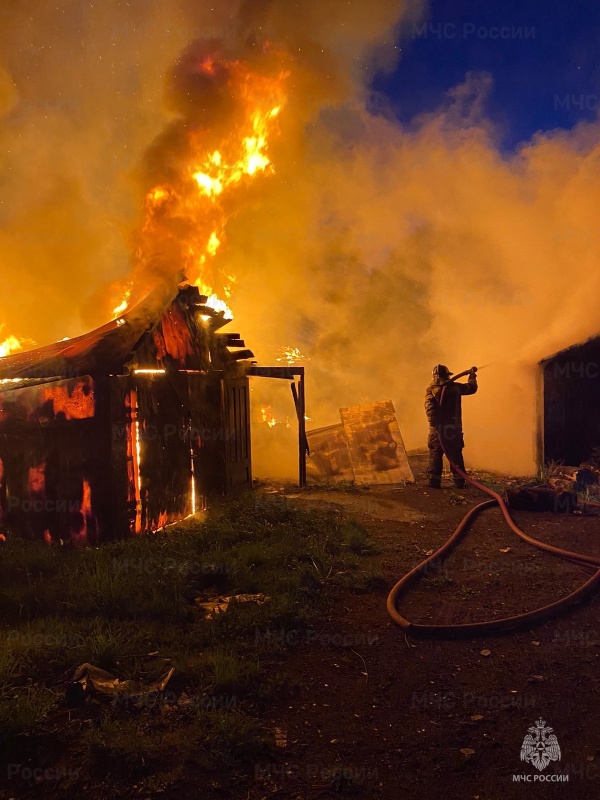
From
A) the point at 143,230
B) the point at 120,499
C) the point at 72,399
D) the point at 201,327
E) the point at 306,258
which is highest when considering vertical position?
the point at 306,258

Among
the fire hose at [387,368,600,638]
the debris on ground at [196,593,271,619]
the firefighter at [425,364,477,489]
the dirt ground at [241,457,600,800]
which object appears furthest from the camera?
the firefighter at [425,364,477,489]

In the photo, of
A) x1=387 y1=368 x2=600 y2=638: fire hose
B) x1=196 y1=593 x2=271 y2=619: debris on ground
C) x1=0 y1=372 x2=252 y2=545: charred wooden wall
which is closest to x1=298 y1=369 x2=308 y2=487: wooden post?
x1=0 y1=372 x2=252 y2=545: charred wooden wall

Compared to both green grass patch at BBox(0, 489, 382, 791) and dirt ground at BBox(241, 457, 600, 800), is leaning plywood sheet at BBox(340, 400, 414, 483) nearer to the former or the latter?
green grass patch at BBox(0, 489, 382, 791)

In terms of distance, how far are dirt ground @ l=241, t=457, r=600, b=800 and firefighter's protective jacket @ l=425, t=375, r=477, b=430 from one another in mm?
5801

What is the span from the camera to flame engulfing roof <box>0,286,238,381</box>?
27.4 feet

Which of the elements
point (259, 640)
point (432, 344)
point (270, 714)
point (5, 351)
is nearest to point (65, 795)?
point (270, 714)

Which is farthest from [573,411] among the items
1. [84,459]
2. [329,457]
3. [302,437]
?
[84,459]

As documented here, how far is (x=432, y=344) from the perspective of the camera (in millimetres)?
26500

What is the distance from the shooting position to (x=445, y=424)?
13.0 meters

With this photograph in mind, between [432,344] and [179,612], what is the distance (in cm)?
2284

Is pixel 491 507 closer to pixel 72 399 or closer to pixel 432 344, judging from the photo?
pixel 72 399

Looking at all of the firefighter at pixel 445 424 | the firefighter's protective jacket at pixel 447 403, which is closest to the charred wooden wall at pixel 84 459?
the firefighter at pixel 445 424

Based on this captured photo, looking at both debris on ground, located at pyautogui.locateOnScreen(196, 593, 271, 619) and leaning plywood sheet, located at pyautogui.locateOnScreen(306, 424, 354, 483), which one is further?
leaning plywood sheet, located at pyautogui.locateOnScreen(306, 424, 354, 483)

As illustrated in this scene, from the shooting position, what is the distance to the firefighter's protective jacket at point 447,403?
1302cm
